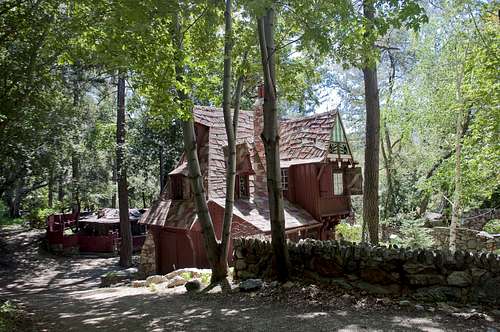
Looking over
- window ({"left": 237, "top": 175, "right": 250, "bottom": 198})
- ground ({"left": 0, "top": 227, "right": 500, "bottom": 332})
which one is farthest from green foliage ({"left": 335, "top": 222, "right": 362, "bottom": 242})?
ground ({"left": 0, "top": 227, "right": 500, "bottom": 332})

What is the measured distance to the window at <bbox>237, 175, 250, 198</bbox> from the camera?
53.3 feet

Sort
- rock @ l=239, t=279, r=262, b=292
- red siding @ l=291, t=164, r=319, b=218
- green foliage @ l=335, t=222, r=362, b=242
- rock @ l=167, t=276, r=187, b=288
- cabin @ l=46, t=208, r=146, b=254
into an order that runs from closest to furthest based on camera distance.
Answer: rock @ l=239, t=279, r=262, b=292 < rock @ l=167, t=276, r=187, b=288 < red siding @ l=291, t=164, r=319, b=218 < green foliage @ l=335, t=222, r=362, b=242 < cabin @ l=46, t=208, r=146, b=254

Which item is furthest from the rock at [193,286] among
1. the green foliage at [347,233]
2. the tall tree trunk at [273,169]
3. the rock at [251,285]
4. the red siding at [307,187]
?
the green foliage at [347,233]

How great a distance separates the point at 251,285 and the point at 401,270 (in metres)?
3.03

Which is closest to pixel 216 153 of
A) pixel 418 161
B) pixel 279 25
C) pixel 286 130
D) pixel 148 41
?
pixel 286 130

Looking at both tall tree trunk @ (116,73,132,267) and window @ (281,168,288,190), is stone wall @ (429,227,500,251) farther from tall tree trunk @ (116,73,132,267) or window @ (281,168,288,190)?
tall tree trunk @ (116,73,132,267)

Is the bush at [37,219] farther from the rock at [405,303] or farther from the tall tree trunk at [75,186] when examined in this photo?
the rock at [405,303]

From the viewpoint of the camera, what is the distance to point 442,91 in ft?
46.2

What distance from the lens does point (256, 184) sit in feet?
55.9

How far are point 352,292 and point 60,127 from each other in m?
15.9

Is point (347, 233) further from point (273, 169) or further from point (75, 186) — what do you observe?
point (75, 186)

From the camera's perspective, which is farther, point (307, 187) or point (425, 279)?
point (307, 187)

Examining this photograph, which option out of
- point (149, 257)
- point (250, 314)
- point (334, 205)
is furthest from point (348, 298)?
point (149, 257)

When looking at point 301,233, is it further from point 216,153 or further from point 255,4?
point 255,4
